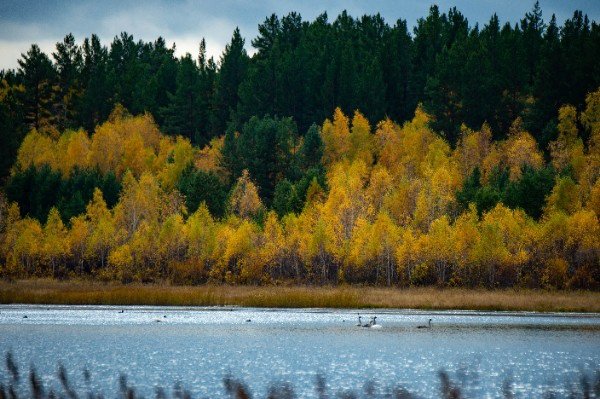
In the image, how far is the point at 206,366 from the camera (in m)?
38.0

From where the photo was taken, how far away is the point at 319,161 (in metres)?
116

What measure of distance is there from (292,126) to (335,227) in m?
34.5

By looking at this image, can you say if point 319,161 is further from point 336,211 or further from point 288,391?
point 288,391

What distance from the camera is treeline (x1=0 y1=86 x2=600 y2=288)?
8112cm

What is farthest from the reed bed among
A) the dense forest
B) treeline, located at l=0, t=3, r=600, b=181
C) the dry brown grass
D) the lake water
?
treeline, located at l=0, t=3, r=600, b=181

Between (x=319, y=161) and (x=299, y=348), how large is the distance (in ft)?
238

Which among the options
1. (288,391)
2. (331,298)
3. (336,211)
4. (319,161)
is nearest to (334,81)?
(319,161)

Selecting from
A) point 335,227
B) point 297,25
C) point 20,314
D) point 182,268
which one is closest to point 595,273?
point 335,227

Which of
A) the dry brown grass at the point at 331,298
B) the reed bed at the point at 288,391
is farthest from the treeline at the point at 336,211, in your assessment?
the reed bed at the point at 288,391

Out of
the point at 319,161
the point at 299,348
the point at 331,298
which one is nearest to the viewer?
the point at 299,348

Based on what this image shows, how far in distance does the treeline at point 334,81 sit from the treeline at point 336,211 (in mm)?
4691

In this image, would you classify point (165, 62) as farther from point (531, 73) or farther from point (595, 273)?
point (595, 273)

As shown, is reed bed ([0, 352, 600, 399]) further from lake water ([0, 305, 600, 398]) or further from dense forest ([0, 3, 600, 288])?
dense forest ([0, 3, 600, 288])

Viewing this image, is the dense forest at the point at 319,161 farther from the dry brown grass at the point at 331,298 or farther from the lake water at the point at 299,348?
the lake water at the point at 299,348
